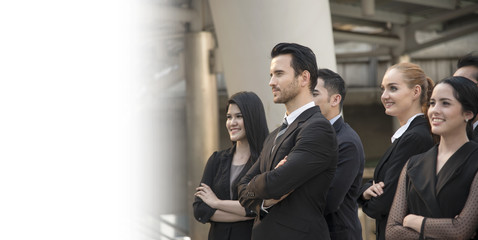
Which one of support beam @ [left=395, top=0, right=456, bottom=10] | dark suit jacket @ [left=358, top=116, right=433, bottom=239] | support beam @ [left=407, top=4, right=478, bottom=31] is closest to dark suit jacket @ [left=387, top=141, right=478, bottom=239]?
dark suit jacket @ [left=358, top=116, right=433, bottom=239]

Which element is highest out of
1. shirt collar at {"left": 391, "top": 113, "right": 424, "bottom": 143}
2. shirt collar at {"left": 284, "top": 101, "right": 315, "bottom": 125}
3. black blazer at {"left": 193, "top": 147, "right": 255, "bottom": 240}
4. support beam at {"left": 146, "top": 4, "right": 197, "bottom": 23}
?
support beam at {"left": 146, "top": 4, "right": 197, "bottom": 23}

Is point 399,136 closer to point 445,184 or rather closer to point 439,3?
point 445,184

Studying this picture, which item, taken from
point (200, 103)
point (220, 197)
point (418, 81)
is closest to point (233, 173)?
point (220, 197)

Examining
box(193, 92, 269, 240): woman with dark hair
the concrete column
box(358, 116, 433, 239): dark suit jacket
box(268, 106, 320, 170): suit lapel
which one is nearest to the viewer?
box(268, 106, 320, 170): suit lapel

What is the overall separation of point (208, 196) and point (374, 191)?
123 centimetres

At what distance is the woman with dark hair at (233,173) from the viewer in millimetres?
4496

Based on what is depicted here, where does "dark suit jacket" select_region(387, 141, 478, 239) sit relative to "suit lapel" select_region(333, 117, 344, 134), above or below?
below

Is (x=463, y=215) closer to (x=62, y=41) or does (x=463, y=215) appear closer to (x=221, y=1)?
(x=62, y=41)

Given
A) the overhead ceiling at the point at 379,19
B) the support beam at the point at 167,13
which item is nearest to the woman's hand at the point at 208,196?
the support beam at the point at 167,13

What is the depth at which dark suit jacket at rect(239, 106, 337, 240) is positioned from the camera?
3.35m

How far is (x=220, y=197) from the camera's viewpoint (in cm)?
464

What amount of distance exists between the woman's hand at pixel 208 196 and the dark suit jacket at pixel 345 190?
86cm

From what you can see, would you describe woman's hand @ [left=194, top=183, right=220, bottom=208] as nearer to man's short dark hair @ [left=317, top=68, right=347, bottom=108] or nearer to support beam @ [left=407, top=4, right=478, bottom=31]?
man's short dark hair @ [left=317, top=68, right=347, bottom=108]

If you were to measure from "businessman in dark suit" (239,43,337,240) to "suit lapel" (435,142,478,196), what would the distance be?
55 cm
